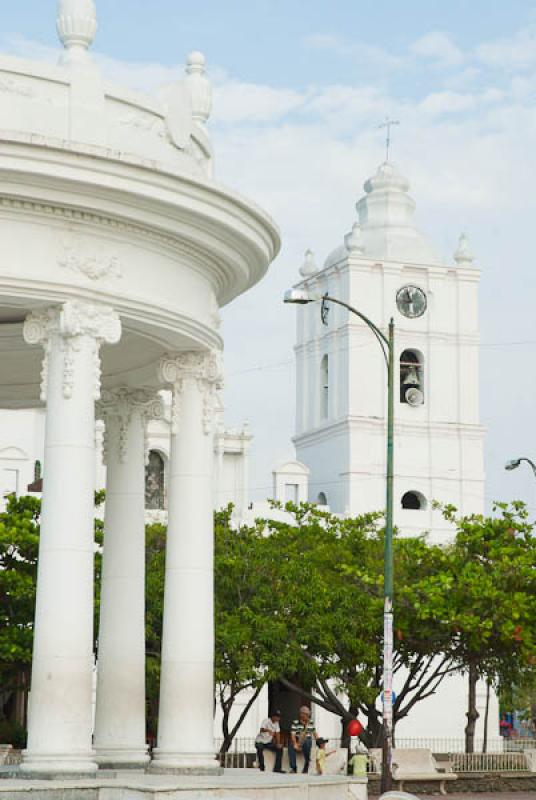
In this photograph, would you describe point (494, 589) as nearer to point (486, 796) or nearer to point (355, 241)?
point (486, 796)

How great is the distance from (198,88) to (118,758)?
11.4 m

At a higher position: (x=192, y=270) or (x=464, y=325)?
(x=464, y=325)

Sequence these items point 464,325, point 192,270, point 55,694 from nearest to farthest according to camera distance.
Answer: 1. point 55,694
2. point 192,270
3. point 464,325

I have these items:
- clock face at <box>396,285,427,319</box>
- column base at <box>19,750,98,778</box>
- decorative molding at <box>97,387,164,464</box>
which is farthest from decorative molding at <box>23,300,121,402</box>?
clock face at <box>396,285,427,319</box>

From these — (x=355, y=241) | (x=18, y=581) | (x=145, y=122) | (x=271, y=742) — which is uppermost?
(x=355, y=241)

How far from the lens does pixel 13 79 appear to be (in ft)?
73.8

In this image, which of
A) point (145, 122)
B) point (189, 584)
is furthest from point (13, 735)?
point (145, 122)

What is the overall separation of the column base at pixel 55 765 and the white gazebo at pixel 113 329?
0.02 m

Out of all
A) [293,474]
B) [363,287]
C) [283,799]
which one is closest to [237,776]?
[283,799]

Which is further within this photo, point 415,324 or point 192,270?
point 415,324

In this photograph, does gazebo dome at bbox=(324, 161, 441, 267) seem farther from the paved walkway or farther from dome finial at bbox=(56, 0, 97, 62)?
dome finial at bbox=(56, 0, 97, 62)

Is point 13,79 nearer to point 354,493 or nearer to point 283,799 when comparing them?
point 283,799

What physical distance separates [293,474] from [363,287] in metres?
14.9

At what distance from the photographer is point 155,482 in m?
91.5
